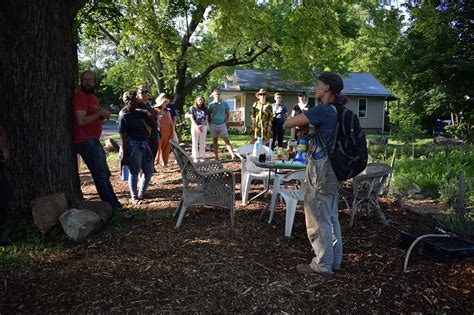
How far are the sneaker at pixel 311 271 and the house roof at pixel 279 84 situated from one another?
2217 centimetres

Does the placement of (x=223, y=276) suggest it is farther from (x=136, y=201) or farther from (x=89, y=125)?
(x=136, y=201)

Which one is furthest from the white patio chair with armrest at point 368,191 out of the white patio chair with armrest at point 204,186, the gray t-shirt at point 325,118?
the gray t-shirt at point 325,118

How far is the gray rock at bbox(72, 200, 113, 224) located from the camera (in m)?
4.72

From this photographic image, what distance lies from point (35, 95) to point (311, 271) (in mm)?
3413

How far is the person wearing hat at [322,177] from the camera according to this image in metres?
3.29

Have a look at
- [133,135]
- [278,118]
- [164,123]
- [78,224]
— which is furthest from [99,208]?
[278,118]

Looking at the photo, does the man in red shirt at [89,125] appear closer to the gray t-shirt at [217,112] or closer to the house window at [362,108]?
the gray t-shirt at [217,112]

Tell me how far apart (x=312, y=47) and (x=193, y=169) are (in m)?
6.86

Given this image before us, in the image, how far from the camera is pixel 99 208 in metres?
4.81

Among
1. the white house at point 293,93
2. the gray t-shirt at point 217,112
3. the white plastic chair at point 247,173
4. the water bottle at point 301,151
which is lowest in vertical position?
the white plastic chair at point 247,173

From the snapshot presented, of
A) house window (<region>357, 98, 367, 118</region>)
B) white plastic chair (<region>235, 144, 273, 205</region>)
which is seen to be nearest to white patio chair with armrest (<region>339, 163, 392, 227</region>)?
white plastic chair (<region>235, 144, 273, 205</region>)

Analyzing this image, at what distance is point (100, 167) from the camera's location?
4.96 metres

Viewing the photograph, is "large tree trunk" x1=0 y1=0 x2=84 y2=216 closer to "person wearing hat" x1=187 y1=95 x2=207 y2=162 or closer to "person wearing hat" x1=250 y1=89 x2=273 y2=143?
"person wearing hat" x1=187 y1=95 x2=207 y2=162

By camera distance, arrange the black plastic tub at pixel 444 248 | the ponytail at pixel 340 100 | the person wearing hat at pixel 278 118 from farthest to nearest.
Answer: the person wearing hat at pixel 278 118
the black plastic tub at pixel 444 248
the ponytail at pixel 340 100
